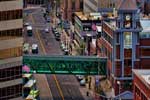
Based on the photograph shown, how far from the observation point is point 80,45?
18550 cm

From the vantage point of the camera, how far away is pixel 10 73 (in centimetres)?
9044

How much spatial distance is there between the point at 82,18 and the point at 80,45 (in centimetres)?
1367

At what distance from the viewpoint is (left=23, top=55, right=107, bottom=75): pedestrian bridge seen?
134750 mm

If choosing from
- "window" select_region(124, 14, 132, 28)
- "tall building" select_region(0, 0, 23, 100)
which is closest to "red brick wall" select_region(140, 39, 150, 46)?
"window" select_region(124, 14, 132, 28)

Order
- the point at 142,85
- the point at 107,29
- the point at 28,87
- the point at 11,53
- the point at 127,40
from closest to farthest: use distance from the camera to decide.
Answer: the point at 11,53, the point at 142,85, the point at 127,40, the point at 28,87, the point at 107,29

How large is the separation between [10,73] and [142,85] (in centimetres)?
1742

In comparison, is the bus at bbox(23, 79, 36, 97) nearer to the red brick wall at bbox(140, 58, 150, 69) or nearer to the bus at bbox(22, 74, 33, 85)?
the bus at bbox(22, 74, 33, 85)

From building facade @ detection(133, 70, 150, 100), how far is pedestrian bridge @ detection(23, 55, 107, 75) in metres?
38.0

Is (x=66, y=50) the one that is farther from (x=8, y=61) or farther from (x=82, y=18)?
(x=8, y=61)

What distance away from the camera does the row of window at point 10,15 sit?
89.2m

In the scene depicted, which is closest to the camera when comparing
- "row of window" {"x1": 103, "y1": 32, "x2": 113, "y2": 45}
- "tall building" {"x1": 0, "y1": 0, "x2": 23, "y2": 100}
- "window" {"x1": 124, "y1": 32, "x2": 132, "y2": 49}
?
"tall building" {"x1": 0, "y1": 0, "x2": 23, "y2": 100}

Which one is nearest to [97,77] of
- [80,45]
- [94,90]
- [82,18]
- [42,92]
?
[94,90]

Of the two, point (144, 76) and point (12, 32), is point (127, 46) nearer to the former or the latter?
point (144, 76)

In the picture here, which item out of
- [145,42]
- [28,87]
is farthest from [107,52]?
[28,87]
